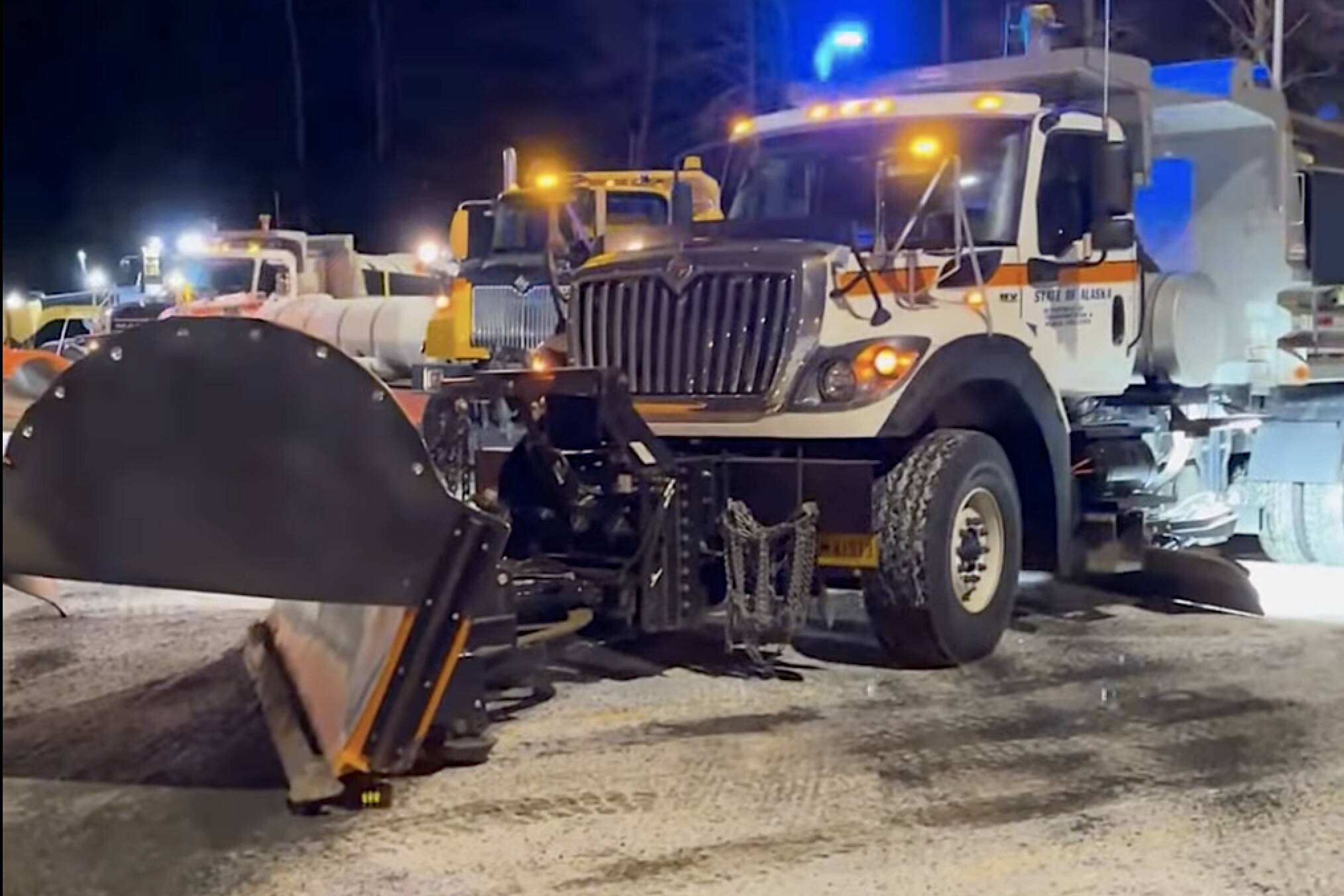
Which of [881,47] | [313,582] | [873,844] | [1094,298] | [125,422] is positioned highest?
[881,47]

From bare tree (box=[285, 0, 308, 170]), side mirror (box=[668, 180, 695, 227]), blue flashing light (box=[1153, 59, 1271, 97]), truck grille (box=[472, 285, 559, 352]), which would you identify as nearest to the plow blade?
side mirror (box=[668, 180, 695, 227])

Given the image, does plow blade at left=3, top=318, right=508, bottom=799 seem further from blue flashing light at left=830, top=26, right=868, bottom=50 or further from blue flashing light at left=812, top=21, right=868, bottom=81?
blue flashing light at left=830, top=26, right=868, bottom=50

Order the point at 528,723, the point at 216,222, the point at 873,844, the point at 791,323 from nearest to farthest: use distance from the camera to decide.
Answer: the point at 873,844, the point at 528,723, the point at 791,323, the point at 216,222

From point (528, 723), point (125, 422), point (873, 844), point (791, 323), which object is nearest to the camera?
point (125, 422)

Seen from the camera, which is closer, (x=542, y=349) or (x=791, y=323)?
(x=791, y=323)

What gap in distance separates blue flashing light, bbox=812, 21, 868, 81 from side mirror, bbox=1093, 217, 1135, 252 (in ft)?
8.46

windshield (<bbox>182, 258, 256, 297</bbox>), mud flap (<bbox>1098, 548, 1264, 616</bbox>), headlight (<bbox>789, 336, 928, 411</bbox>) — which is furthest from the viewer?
windshield (<bbox>182, 258, 256, 297</bbox>)

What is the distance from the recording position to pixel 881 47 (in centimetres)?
1323

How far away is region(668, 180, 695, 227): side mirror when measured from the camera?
9.20 m

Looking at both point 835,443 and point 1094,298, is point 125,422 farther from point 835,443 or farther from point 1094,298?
point 1094,298

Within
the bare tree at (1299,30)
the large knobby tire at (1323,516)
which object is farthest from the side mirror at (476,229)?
the bare tree at (1299,30)

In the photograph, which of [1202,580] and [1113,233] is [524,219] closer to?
[1202,580]

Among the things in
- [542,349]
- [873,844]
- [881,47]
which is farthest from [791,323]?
[881,47]

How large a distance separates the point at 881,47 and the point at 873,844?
9.41m
